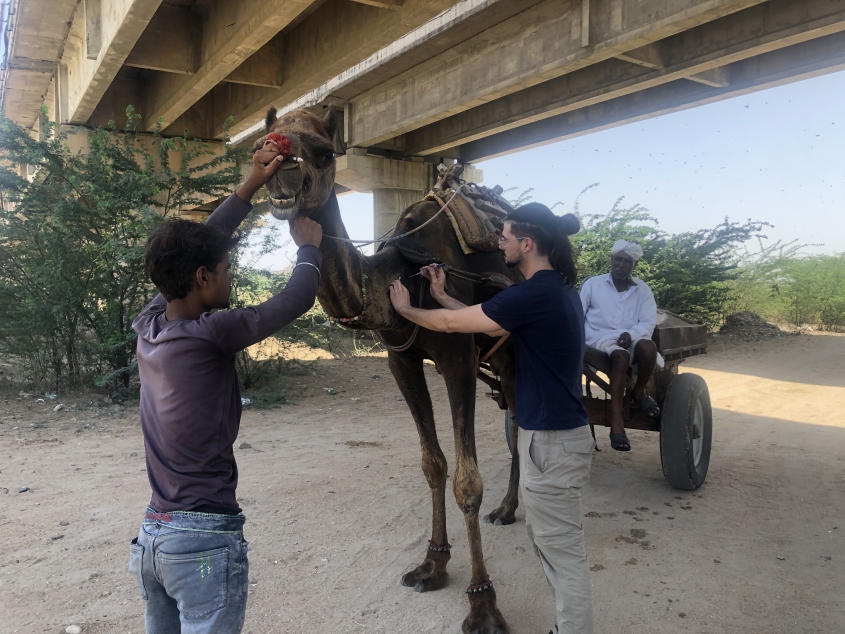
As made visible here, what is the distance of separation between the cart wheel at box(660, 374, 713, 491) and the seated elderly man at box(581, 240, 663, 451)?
20cm

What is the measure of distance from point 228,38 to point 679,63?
216 inches

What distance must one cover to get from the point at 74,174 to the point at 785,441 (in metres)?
10.2

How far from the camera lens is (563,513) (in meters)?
2.77

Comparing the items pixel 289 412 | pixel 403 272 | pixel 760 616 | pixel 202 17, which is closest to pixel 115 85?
pixel 202 17

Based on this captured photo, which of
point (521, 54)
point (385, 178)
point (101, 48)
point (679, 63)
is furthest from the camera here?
point (385, 178)

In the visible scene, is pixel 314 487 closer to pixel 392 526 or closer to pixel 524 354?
pixel 392 526

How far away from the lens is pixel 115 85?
1019 centimetres

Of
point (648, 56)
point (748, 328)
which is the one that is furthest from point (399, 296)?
point (748, 328)

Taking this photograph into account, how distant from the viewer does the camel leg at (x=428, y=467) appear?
12.6ft

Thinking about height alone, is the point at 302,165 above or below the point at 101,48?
below

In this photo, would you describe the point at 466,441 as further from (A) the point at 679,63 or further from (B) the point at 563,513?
(A) the point at 679,63

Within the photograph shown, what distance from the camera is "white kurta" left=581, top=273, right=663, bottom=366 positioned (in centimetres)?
522

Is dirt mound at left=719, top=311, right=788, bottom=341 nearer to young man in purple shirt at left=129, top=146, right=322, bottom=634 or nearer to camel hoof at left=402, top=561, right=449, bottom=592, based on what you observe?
camel hoof at left=402, top=561, right=449, bottom=592

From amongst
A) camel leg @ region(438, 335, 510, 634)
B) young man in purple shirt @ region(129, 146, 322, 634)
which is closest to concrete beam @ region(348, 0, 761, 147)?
camel leg @ region(438, 335, 510, 634)
